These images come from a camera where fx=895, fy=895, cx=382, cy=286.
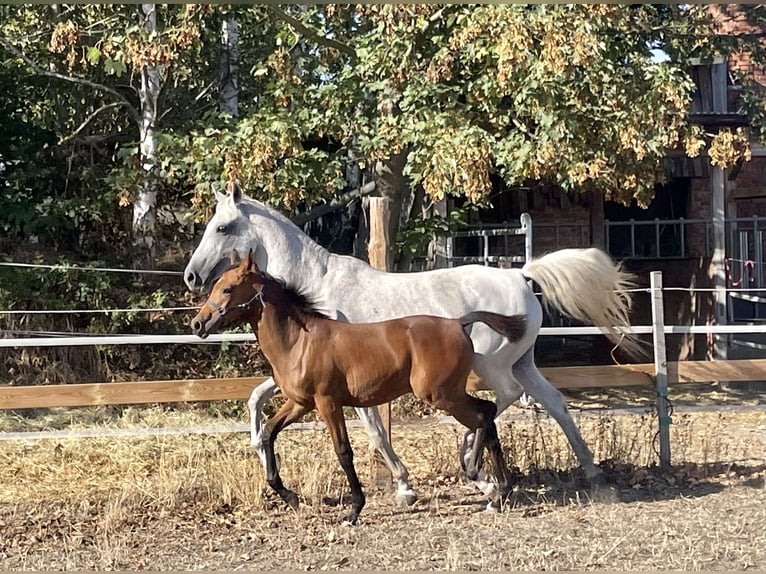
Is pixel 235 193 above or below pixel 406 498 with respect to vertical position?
above

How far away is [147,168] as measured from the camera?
9836 millimetres

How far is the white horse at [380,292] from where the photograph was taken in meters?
5.73

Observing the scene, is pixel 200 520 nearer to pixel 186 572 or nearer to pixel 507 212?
pixel 186 572

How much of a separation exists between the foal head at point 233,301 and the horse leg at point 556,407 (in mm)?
1909

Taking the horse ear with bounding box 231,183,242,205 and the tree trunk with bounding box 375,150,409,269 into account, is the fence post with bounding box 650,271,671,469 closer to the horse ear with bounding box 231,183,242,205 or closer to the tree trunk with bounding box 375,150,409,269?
the horse ear with bounding box 231,183,242,205

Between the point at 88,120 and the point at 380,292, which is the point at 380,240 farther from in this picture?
the point at 88,120

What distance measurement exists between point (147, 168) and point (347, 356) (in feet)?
18.1

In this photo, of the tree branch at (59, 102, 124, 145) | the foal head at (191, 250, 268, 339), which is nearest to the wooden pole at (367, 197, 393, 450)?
the foal head at (191, 250, 268, 339)

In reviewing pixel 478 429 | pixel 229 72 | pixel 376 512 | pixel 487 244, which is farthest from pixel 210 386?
pixel 229 72

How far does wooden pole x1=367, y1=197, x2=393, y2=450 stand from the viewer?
20.1ft

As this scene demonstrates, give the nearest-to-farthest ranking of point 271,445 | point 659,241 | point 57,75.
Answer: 1. point 271,445
2. point 57,75
3. point 659,241

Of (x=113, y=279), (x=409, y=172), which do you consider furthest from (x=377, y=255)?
(x=113, y=279)

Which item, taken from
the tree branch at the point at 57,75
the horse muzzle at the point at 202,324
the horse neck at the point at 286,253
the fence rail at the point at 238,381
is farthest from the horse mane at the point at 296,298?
the tree branch at the point at 57,75

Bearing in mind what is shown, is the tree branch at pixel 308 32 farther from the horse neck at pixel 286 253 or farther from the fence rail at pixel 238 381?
the fence rail at pixel 238 381
